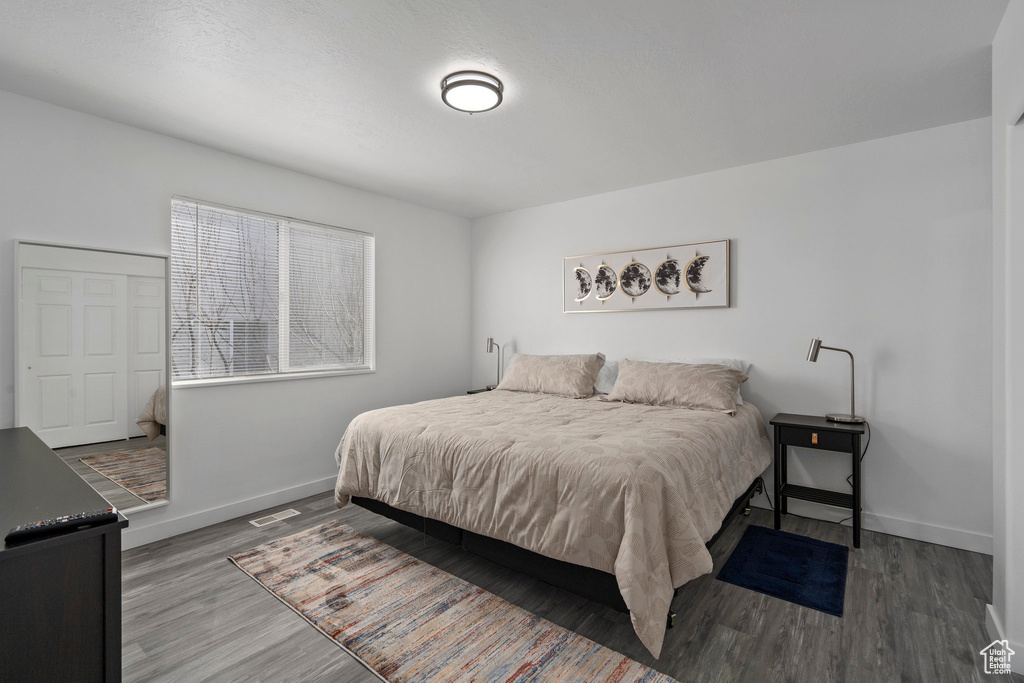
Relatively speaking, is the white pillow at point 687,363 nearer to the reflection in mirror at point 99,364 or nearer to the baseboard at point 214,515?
the baseboard at point 214,515

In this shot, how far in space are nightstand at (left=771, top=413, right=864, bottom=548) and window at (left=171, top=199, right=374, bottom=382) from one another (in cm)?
329

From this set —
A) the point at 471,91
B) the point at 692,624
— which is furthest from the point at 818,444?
the point at 471,91

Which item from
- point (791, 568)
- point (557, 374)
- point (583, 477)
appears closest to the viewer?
point (583, 477)

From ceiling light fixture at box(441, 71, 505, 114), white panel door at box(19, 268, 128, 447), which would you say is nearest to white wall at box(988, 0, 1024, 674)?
ceiling light fixture at box(441, 71, 505, 114)

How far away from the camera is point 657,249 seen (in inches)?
156

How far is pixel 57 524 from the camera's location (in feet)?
3.63

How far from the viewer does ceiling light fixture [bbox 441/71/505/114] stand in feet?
7.55

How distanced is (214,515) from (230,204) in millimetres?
2152

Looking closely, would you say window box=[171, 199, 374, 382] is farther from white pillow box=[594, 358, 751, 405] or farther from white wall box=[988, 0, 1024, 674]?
white wall box=[988, 0, 1024, 674]

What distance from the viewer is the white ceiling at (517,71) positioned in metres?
1.87

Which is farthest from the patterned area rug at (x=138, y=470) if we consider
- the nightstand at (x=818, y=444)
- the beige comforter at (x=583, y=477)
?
the nightstand at (x=818, y=444)

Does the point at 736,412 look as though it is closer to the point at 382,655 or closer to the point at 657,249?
the point at 657,249

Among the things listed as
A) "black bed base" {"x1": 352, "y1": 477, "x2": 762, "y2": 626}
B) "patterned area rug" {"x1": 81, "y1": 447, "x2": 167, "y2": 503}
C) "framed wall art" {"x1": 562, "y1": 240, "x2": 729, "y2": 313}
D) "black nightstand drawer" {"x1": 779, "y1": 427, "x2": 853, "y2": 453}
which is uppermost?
"framed wall art" {"x1": 562, "y1": 240, "x2": 729, "y2": 313}

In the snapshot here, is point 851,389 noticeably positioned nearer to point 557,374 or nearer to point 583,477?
point 557,374
